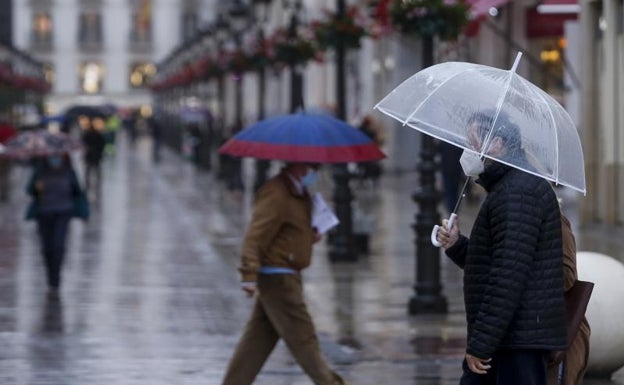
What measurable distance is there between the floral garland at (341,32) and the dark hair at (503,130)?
1679 centimetres

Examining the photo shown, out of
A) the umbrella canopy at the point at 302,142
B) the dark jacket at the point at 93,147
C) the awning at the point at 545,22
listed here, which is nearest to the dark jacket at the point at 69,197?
the umbrella canopy at the point at 302,142

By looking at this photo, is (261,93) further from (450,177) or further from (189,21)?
(189,21)

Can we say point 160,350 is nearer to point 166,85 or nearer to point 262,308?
point 262,308

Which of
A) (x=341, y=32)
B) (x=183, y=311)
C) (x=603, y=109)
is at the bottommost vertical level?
(x=183, y=311)

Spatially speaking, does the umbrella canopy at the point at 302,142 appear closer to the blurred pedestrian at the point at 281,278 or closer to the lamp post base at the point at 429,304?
the blurred pedestrian at the point at 281,278

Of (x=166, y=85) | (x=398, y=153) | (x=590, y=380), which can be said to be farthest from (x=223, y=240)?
(x=166, y=85)


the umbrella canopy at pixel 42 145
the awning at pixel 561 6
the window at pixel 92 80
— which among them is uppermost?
the awning at pixel 561 6

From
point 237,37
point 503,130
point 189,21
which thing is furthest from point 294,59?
point 189,21

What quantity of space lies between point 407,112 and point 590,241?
16.5m

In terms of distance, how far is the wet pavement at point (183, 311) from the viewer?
42.5ft

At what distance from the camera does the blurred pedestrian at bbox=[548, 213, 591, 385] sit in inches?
302

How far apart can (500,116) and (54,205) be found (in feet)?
39.7

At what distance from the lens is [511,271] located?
7.23 meters

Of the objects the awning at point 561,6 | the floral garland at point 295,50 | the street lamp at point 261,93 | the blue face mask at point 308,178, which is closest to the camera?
the blue face mask at point 308,178
